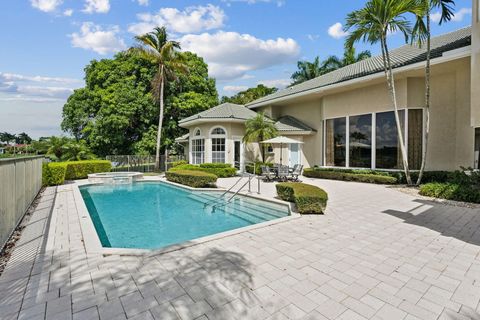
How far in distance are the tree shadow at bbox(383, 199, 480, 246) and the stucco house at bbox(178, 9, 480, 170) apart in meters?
3.25

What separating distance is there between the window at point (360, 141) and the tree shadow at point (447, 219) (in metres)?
6.41

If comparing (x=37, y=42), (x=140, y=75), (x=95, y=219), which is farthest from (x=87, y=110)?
(x=95, y=219)

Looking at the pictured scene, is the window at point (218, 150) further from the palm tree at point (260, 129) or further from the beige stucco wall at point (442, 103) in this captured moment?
the beige stucco wall at point (442, 103)

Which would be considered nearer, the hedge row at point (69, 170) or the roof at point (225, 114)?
the hedge row at point (69, 170)

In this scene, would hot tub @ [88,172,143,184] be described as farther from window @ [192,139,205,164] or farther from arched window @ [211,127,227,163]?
arched window @ [211,127,227,163]

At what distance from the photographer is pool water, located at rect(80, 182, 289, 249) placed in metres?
7.16

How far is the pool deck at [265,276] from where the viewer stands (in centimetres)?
308

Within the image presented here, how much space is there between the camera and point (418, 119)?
13336 millimetres

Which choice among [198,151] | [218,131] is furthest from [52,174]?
[218,131]

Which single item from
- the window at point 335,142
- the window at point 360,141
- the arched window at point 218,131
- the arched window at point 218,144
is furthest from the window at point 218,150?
the window at point 360,141

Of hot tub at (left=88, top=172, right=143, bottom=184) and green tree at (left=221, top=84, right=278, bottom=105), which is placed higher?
green tree at (left=221, top=84, right=278, bottom=105)

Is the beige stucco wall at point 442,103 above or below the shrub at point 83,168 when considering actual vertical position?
above

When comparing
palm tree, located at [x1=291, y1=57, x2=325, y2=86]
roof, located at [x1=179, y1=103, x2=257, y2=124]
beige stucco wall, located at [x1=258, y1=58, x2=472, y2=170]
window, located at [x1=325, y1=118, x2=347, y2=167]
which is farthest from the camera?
palm tree, located at [x1=291, y1=57, x2=325, y2=86]

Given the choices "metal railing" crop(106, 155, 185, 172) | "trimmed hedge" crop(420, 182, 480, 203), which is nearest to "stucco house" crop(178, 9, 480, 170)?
"trimmed hedge" crop(420, 182, 480, 203)
